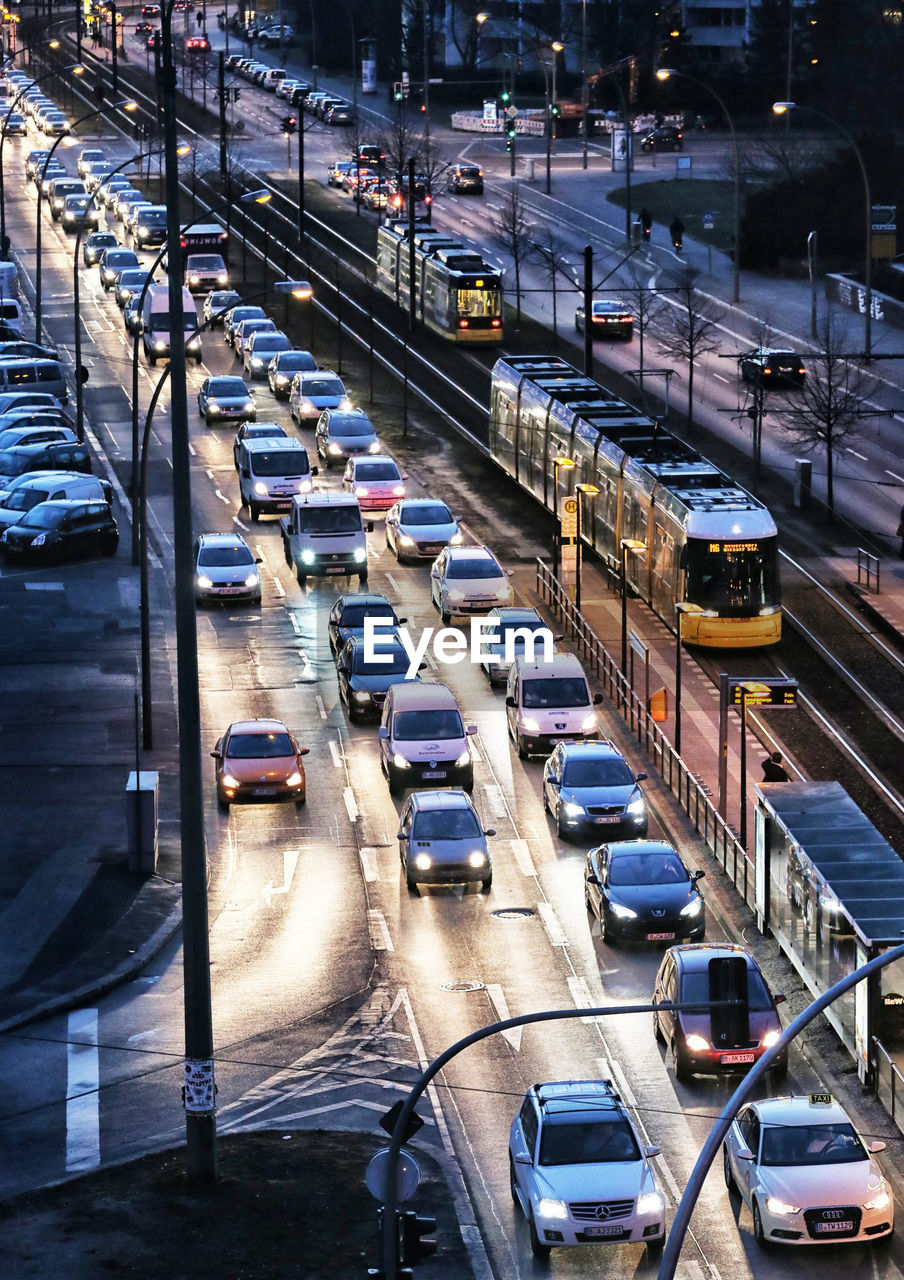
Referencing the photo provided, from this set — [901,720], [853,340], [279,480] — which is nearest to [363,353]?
[853,340]

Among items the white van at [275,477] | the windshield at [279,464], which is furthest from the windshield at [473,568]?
the windshield at [279,464]

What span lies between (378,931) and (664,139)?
96.8 m

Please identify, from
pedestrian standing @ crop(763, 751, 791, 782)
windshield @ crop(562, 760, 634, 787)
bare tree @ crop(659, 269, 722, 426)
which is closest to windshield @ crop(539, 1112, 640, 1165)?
windshield @ crop(562, 760, 634, 787)

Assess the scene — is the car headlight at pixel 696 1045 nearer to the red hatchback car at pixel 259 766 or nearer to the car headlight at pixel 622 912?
the car headlight at pixel 622 912

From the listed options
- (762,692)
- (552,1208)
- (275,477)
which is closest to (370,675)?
(762,692)

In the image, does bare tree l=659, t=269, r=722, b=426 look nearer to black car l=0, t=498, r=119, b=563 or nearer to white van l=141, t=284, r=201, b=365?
white van l=141, t=284, r=201, b=365

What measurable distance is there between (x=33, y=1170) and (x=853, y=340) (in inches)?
2476

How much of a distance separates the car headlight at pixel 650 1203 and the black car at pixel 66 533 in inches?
1542

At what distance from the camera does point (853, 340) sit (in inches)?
3420

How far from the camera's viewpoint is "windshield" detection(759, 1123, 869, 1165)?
1075 inches

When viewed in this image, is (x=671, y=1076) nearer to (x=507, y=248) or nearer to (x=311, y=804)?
(x=311, y=804)

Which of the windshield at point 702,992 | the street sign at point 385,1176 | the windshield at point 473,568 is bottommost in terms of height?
the windshield at point 473,568

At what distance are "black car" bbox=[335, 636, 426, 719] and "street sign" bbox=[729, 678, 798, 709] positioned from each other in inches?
436

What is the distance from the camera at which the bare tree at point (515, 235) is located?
99188 millimetres
